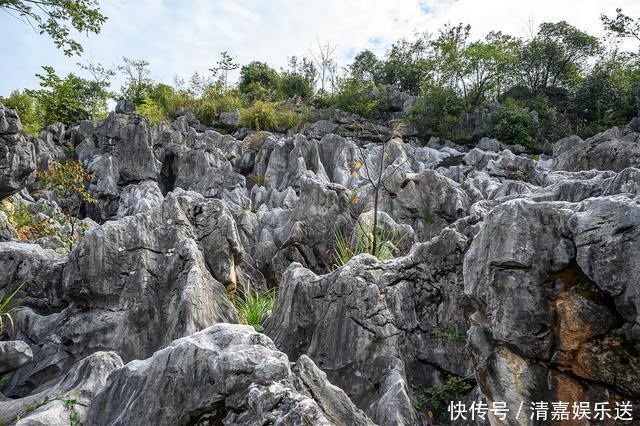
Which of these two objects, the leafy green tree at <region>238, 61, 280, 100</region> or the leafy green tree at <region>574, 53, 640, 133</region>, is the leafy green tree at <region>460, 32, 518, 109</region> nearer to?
the leafy green tree at <region>574, 53, 640, 133</region>

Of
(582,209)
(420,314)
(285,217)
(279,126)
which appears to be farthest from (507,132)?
(582,209)

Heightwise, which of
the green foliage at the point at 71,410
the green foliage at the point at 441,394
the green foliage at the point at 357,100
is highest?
the green foliage at the point at 357,100

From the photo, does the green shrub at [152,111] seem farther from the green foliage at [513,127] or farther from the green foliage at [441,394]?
the green foliage at [441,394]

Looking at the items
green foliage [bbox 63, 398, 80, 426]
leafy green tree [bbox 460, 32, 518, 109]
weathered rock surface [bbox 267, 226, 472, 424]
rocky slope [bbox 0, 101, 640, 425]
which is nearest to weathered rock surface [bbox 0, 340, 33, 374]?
rocky slope [bbox 0, 101, 640, 425]

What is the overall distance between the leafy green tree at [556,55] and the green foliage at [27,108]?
29.7 m

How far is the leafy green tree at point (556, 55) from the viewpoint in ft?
86.1

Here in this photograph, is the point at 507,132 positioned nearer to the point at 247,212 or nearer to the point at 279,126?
the point at 279,126

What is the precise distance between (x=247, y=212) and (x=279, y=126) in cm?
1429

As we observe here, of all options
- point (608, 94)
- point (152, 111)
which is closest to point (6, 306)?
point (152, 111)

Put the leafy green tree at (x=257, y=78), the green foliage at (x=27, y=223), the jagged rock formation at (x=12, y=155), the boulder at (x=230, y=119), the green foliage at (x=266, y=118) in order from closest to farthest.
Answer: the jagged rock formation at (x=12, y=155), the green foliage at (x=27, y=223), the green foliage at (x=266, y=118), the boulder at (x=230, y=119), the leafy green tree at (x=257, y=78)

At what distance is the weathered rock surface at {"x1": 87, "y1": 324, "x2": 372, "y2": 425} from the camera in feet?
8.62

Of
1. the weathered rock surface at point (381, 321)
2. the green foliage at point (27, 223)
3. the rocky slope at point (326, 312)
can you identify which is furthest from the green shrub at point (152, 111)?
the weathered rock surface at point (381, 321)

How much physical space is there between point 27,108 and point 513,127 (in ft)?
92.6

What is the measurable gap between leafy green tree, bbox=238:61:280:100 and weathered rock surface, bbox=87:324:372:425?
94.8 feet
